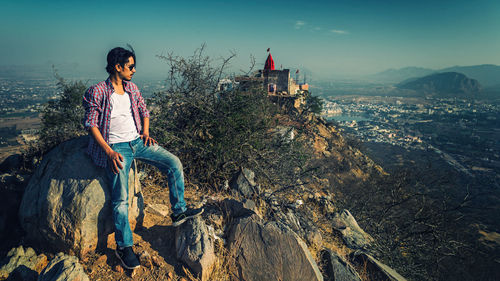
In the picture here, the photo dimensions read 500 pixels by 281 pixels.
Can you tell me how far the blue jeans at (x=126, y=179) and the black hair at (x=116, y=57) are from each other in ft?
2.69

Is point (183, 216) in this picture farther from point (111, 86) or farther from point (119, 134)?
point (111, 86)

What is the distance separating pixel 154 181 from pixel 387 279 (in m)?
4.24

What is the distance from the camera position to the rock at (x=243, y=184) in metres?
3.99

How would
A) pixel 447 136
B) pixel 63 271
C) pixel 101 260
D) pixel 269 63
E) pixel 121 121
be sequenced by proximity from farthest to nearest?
1. pixel 447 136
2. pixel 269 63
3. pixel 121 121
4. pixel 101 260
5. pixel 63 271

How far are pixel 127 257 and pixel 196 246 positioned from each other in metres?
0.68

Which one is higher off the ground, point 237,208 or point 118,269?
point 237,208

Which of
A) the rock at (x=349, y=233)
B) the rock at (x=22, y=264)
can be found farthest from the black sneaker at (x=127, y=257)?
the rock at (x=349, y=233)

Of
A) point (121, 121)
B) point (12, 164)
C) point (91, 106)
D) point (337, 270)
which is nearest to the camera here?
point (91, 106)

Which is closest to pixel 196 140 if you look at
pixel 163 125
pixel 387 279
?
pixel 163 125

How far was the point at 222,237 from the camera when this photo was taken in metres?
2.74

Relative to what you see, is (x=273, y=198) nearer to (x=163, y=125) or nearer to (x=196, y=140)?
(x=196, y=140)

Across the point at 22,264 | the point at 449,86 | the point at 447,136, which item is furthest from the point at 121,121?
the point at 449,86

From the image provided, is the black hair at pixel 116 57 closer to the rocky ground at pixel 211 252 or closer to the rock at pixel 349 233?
the rocky ground at pixel 211 252

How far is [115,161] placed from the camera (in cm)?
213
